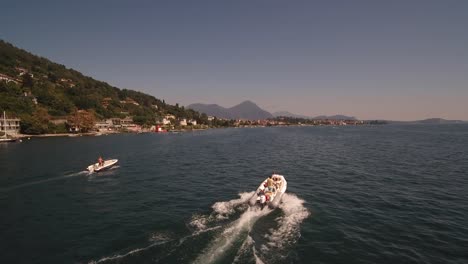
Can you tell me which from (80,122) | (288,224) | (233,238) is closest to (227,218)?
(233,238)

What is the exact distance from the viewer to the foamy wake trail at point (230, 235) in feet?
52.5

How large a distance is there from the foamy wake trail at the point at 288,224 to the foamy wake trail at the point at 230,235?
173 cm

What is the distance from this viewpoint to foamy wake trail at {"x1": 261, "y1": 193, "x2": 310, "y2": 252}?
59.9 feet

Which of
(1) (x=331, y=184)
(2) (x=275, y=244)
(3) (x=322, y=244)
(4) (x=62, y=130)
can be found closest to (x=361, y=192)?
(1) (x=331, y=184)

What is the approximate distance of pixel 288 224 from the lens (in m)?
21.2

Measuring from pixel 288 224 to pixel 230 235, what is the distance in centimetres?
523

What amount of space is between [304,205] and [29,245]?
22.3m

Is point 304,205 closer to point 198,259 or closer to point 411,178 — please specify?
point 198,259

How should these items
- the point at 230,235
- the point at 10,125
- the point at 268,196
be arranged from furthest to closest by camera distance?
the point at 10,125 < the point at 268,196 < the point at 230,235

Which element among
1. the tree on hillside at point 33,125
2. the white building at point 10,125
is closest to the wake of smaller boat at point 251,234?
the white building at point 10,125

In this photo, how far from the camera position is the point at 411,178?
3734 centimetres

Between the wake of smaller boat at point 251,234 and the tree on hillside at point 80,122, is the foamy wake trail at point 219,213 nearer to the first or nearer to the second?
the wake of smaller boat at point 251,234

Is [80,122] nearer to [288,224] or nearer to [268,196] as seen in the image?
[268,196]

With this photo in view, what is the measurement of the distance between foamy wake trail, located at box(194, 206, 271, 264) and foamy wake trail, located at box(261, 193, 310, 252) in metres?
1.73
